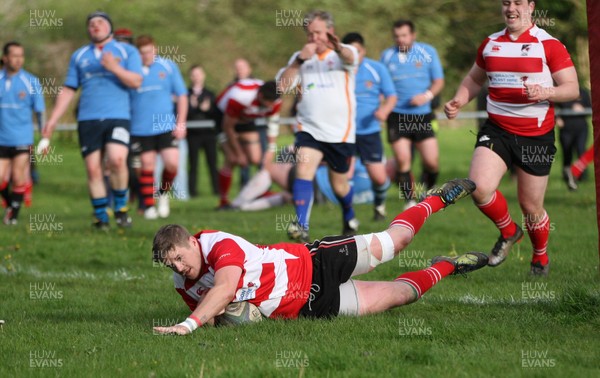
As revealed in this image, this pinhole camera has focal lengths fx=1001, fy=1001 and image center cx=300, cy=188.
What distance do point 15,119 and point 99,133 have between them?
118 inches

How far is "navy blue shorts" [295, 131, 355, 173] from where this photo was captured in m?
11.3

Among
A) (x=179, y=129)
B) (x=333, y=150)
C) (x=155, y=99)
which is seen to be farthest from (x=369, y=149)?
(x=155, y=99)

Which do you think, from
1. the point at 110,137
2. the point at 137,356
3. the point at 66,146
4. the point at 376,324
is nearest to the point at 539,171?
the point at 376,324

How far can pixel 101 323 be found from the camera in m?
7.34

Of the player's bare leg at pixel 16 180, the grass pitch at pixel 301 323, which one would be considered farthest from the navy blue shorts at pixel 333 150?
the player's bare leg at pixel 16 180

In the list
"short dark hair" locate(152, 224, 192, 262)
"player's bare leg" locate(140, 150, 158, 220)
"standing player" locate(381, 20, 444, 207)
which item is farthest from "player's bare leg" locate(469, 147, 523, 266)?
"player's bare leg" locate(140, 150, 158, 220)

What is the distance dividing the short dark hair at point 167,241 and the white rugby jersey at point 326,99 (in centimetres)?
494

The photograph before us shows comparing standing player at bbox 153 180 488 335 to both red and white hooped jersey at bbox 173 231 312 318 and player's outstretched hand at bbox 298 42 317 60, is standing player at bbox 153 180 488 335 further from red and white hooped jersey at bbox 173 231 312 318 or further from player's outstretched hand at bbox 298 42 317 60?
player's outstretched hand at bbox 298 42 317 60

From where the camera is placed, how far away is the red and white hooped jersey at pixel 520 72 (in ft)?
27.4

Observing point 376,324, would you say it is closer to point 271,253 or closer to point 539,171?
point 271,253

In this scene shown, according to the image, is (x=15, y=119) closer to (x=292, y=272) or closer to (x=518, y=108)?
(x=518, y=108)

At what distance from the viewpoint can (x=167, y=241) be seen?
21.1 ft

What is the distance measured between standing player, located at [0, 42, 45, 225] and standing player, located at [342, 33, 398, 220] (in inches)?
195

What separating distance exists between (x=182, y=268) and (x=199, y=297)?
1.35 feet
